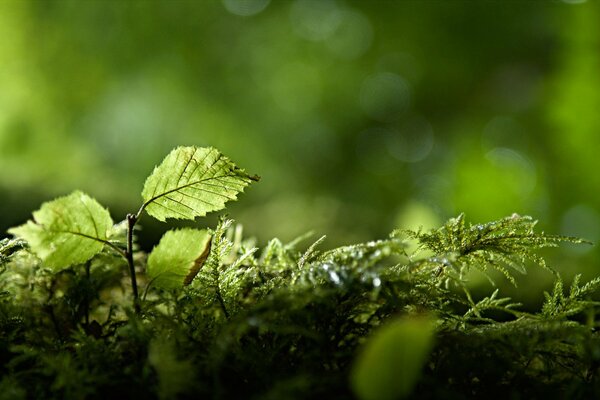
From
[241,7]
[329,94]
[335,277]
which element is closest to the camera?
[335,277]

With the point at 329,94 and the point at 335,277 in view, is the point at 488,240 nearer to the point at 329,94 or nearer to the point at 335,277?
the point at 335,277

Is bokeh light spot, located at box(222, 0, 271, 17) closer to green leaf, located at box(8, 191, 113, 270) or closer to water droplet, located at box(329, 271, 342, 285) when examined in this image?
green leaf, located at box(8, 191, 113, 270)

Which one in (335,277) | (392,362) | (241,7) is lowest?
(392,362)

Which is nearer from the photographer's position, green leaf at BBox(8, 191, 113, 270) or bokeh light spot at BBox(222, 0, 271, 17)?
green leaf at BBox(8, 191, 113, 270)

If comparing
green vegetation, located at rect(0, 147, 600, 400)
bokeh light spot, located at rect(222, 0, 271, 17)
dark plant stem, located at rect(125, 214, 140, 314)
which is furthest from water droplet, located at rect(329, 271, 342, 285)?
bokeh light spot, located at rect(222, 0, 271, 17)

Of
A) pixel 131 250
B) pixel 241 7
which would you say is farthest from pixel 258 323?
pixel 241 7

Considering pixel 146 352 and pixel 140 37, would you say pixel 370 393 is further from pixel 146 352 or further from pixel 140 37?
pixel 140 37

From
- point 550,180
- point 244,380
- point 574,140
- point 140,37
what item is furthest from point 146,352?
→ point 140,37

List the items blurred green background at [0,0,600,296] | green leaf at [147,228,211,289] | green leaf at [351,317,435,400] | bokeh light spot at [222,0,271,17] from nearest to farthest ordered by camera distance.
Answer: green leaf at [351,317,435,400] → green leaf at [147,228,211,289] → blurred green background at [0,0,600,296] → bokeh light spot at [222,0,271,17]
